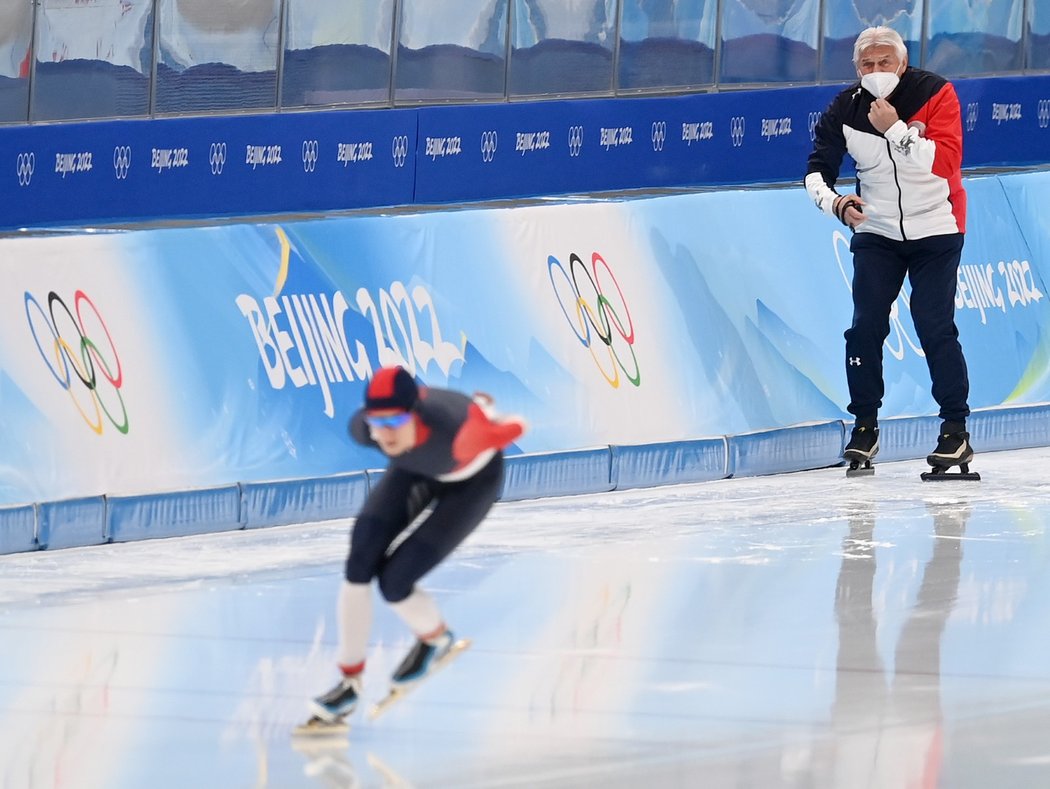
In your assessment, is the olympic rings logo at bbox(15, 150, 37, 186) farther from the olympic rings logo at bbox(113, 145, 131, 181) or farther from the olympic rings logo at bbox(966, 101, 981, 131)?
the olympic rings logo at bbox(966, 101, 981, 131)

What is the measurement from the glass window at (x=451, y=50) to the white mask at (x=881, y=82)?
9280 mm

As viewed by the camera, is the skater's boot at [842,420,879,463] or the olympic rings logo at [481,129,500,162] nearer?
the skater's boot at [842,420,879,463]

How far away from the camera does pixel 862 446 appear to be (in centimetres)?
948

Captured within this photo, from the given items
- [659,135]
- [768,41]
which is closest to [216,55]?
[659,135]

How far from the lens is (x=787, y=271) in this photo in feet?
32.4

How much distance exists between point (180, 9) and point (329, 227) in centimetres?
861

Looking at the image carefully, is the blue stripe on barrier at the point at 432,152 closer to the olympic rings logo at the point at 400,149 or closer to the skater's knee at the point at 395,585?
the olympic rings logo at the point at 400,149

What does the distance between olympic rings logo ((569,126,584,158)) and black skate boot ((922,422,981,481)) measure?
826 cm

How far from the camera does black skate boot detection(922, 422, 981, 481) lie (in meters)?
9.34

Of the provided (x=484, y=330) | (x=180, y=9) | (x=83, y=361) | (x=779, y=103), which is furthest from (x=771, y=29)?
(x=83, y=361)

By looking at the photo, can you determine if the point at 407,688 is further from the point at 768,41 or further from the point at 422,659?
the point at 768,41

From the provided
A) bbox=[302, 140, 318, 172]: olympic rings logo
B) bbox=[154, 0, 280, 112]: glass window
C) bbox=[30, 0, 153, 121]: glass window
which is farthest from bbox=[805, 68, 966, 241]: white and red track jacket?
bbox=[154, 0, 280, 112]: glass window

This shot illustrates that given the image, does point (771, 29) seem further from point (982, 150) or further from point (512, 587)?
point (512, 587)

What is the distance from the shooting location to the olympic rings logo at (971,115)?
19.0 metres
